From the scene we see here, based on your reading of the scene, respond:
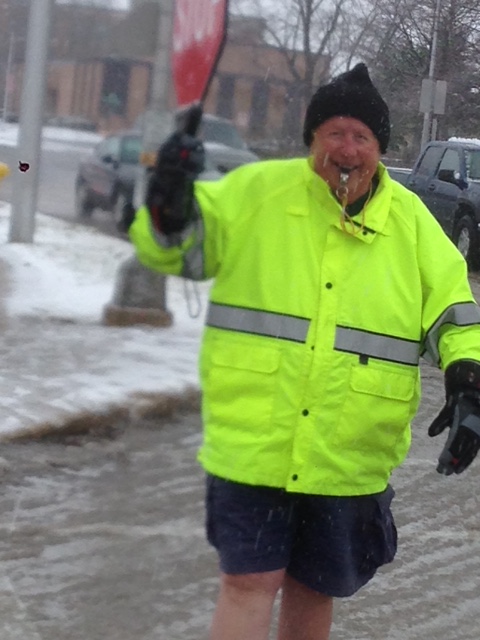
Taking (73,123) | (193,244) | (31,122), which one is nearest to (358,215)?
(193,244)

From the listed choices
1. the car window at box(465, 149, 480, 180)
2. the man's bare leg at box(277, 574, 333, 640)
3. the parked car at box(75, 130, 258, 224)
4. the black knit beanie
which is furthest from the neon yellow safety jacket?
the car window at box(465, 149, 480, 180)

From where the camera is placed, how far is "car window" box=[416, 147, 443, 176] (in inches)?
692

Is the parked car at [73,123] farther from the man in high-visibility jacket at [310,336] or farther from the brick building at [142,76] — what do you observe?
the man in high-visibility jacket at [310,336]

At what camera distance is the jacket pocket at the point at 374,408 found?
2764mm

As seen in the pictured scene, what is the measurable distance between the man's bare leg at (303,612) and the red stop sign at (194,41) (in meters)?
2.51

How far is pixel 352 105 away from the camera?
112 inches

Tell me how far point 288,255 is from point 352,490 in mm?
569

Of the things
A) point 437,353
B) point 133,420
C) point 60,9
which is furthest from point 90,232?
point 437,353

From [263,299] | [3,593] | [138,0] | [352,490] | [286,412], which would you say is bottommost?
[3,593]

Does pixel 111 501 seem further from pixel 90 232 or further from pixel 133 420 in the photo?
pixel 90 232

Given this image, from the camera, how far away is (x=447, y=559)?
4.63 metres

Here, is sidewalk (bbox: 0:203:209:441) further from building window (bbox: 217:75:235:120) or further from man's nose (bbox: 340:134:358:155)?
man's nose (bbox: 340:134:358:155)

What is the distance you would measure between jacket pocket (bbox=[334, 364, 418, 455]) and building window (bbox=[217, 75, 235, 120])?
11.2ft

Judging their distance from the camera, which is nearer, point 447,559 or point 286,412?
point 286,412
